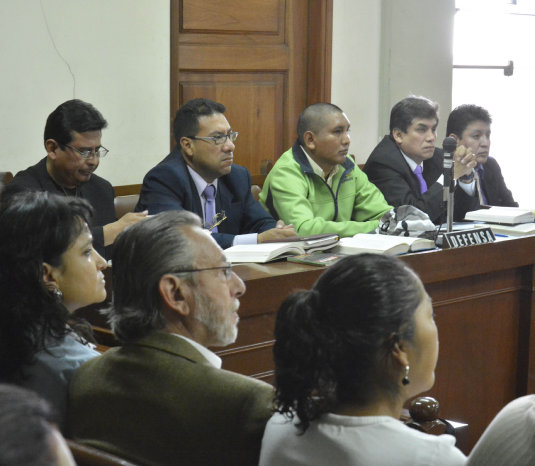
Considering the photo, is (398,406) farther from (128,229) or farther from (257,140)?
(257,140)

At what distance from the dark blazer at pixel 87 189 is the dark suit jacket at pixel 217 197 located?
15 centimetres

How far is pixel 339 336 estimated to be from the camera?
133 centimetres

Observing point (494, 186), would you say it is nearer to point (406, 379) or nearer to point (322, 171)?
point (322, 171)

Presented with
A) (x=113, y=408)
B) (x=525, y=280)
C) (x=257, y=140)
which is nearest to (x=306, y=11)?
(x=257, y=140)

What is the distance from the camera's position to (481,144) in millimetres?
4488

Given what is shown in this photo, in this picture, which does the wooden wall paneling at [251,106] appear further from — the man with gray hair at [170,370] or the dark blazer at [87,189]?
the man with gray hair at [170,370]

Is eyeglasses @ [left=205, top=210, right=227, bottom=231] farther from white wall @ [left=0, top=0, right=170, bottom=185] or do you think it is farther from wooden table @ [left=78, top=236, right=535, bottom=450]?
white wall @ [left=0, top=0, right=170, bottom=185]

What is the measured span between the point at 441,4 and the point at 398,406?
182 inches

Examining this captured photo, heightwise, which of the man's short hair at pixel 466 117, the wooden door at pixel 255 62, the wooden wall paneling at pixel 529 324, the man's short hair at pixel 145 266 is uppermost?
the wooden door at pixel 255 62

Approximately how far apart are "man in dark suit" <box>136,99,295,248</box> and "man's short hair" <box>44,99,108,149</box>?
0.33m

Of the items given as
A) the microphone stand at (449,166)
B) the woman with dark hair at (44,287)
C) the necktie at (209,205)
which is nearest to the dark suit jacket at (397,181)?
the microphone stand at (449,166)

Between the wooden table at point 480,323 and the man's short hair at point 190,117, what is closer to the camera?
the wooden table at point 480,323

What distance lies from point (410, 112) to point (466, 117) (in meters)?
0.40

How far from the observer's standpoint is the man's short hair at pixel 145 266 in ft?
5.36
